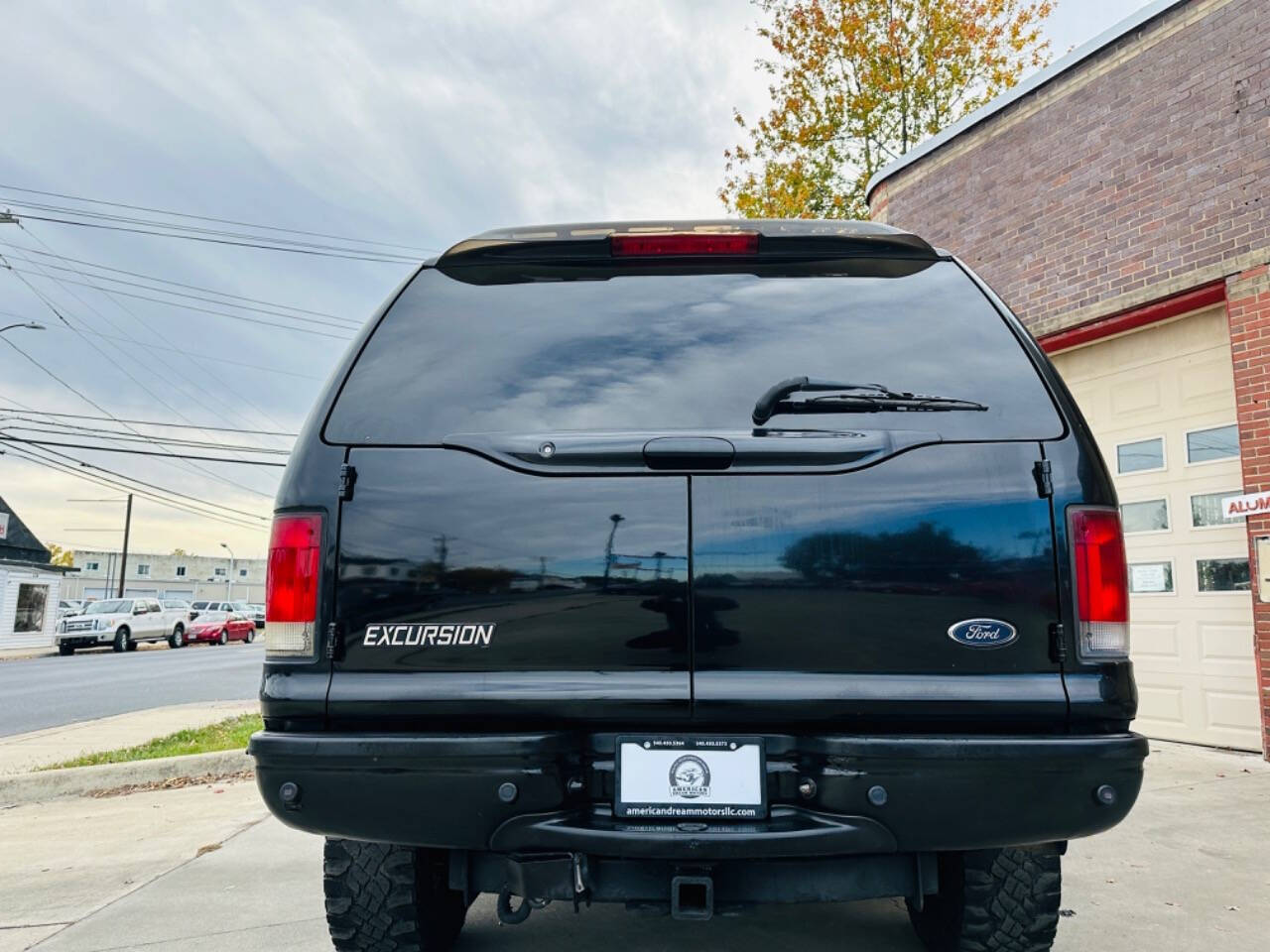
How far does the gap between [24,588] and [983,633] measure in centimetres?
3842

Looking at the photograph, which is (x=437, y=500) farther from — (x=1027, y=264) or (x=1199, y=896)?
(x=1027, y=264)

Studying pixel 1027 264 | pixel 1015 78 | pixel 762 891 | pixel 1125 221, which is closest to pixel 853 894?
pixel 762 891

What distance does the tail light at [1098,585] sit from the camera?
1.91 metres

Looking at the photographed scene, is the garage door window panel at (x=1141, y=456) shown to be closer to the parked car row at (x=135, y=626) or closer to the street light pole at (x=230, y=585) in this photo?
the parked car row at (x=135, y=626)

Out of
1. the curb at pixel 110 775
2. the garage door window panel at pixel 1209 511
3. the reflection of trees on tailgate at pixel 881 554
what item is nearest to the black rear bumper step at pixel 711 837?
the reflection of trees on tailgate at pixel 881 554

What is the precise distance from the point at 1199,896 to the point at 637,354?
3.15m

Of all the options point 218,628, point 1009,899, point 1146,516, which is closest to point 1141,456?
point 1146,516

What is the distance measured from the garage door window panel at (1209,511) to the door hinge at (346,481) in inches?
256

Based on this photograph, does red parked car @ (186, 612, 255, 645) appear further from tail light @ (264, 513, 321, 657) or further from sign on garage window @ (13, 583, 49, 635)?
tail light @ (264, 513, 321, 657)

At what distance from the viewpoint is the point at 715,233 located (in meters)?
2.31

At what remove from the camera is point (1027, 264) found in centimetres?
827

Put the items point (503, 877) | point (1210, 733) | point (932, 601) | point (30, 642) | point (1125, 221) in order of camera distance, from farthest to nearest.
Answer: point (30, 642), point (1125, 221), point (1210, 733), point (503, 877), point (932, 601)

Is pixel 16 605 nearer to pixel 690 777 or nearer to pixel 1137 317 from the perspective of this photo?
pixel 1137 317

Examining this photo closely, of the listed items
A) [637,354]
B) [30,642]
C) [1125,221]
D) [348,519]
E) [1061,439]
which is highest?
[1125,221]
